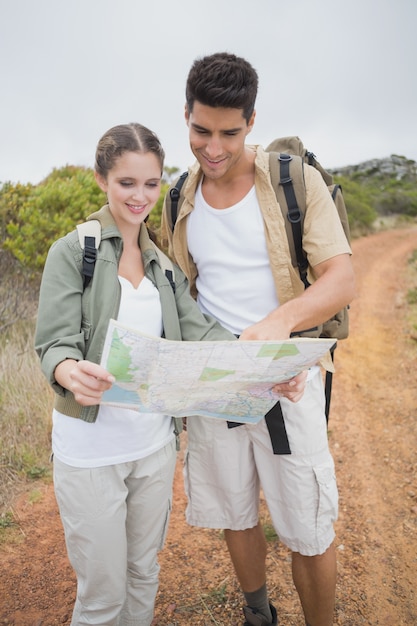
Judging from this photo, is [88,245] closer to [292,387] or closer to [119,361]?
[119,361]

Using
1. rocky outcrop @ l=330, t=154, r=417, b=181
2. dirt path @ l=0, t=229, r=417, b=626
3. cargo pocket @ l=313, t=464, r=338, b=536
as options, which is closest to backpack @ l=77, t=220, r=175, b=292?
cargo pocket @ l=313, t=464, r=338, b=536

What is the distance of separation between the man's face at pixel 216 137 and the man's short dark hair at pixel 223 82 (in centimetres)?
3

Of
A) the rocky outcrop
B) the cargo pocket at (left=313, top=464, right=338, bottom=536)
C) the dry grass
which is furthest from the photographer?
the rocky outcrop

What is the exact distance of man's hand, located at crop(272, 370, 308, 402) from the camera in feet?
6.23

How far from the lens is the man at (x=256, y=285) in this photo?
2.10 m

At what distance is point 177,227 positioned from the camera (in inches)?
92.8

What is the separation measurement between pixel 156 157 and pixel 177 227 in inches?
15.9

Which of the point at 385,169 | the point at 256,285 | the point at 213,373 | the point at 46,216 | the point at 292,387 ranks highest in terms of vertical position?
the point at 385,169

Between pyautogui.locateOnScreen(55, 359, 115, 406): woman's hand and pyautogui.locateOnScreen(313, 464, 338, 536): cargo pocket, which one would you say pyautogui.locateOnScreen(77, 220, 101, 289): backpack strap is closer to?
pyautogui.locateOnScreen(55, 359, 115, 406): woman's hand

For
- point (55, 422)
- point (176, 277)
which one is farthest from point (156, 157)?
point (55, 422)

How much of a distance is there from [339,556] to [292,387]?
6.46ft

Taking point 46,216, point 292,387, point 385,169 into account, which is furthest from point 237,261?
point 385,169

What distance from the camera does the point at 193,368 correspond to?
1.63m

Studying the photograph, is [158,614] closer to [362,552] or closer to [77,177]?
[362,552]
